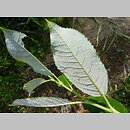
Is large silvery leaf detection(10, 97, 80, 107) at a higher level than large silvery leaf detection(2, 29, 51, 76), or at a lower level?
lower

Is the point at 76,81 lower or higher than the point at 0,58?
higher

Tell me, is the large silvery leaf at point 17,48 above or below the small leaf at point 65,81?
above

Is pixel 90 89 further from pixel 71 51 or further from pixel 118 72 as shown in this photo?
pixel 118 72

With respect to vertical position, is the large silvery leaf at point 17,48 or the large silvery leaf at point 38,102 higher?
the large silvery leaf at point 17,48

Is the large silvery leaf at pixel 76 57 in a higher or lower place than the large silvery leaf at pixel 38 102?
higher

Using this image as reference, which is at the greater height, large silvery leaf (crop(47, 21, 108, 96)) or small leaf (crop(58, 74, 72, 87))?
large silvery leaf (crop(47, 21, 108, 96))

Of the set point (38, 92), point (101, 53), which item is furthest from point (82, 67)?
point (101, 53)

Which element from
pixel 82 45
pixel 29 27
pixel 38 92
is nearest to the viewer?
pixel 82 45

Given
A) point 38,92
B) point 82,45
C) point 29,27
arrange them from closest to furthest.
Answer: point 82,45
point 38,92
point 29,27
